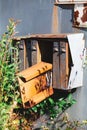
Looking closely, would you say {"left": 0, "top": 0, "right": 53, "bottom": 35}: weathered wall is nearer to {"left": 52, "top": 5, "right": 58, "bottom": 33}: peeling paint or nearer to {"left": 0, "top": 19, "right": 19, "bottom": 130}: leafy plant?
{"left": 52, "top": 5, "right": 58, "bottom": 33}: peeling paint

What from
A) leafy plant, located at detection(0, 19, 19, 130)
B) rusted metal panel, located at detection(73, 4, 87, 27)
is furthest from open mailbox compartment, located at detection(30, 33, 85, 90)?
leafy plant, located at detection(0, 19, 19, 130)

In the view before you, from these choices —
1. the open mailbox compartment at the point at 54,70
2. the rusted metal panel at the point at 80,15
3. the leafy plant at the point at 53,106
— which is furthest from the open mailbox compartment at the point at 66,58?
the leafy plant at the point at 53,106

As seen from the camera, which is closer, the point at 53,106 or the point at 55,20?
the point at 55,20

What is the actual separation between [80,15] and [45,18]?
48cm

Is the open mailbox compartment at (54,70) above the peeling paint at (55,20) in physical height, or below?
below

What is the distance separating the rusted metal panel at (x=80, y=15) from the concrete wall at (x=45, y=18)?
7 centimetres

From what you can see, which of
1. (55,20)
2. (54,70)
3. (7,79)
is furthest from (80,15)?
(7,79)

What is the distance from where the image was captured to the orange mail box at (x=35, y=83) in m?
4.43

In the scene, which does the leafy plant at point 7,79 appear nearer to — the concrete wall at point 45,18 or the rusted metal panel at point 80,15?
the concrete wall at point 45,18

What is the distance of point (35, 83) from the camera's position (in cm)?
457

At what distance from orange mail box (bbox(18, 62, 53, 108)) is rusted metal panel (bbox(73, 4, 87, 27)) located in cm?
57

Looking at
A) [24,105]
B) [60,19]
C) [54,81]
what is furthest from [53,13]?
[24,105]

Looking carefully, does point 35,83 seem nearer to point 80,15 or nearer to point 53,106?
point 53,106

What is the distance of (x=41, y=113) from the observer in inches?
196
